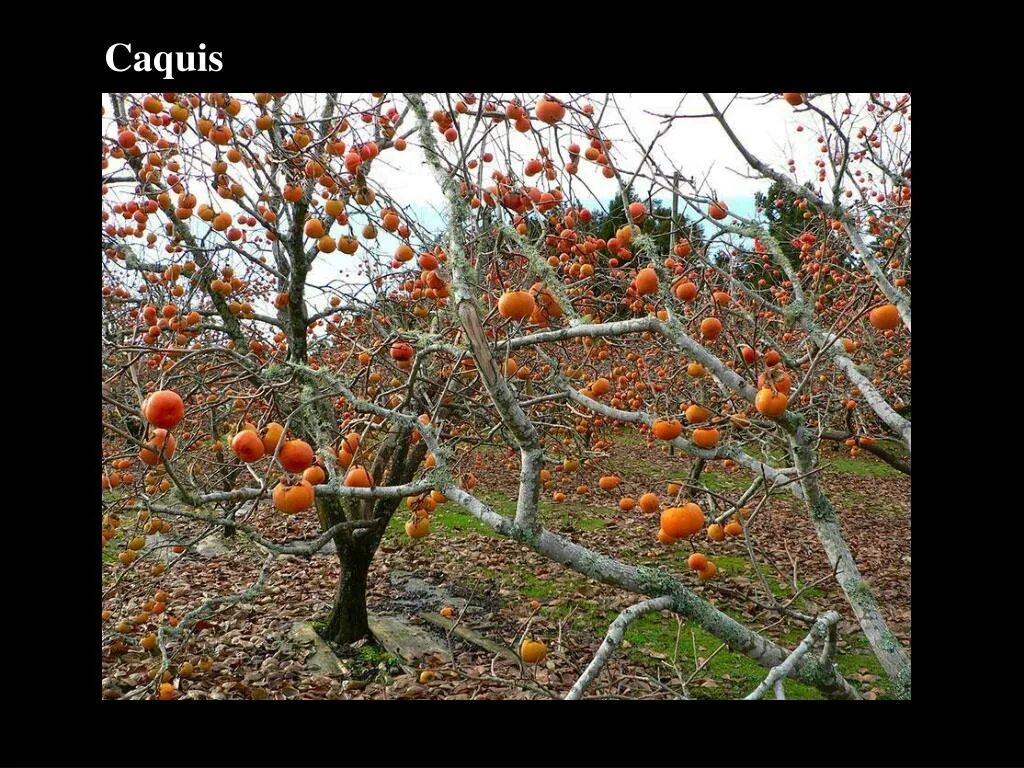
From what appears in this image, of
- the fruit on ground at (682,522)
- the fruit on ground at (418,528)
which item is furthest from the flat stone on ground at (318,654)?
the fruit on ground at (682,522)

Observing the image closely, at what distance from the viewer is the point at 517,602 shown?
5.66 metres

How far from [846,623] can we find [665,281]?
159 inches

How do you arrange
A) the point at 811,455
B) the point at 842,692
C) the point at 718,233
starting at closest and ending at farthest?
the point at 842,692 < the point at 811,455 < the point at 718,233

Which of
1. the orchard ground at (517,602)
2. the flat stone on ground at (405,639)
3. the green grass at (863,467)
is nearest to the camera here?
the orchard ground at (517,602)

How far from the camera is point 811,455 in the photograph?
242cm

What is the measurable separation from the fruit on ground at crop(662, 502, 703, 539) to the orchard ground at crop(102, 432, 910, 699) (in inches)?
8.5

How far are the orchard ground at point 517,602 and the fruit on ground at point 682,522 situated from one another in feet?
0.71

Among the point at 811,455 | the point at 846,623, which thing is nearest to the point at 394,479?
the point at 811,455

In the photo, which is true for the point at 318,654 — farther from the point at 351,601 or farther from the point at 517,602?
the point at 517,602

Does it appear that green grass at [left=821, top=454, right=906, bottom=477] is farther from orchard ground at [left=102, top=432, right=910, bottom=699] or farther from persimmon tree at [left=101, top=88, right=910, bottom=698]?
persimmon tree at [left=101, top=88, right=910, bottom=698]

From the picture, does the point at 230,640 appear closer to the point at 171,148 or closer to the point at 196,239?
the point at 196,239

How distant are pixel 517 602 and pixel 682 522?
12.8 feet

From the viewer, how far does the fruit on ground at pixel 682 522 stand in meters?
2.09

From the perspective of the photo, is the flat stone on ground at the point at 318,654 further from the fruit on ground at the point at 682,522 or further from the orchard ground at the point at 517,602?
the fruit on ground at the point at 682,522
